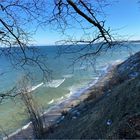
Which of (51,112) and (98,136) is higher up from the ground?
(98,136)

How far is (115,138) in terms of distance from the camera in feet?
29.6

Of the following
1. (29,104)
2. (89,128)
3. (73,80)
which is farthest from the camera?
(73,80)

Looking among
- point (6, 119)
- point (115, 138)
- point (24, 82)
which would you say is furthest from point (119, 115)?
point (6, 119)

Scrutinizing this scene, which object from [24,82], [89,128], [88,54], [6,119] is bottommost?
[6,119]

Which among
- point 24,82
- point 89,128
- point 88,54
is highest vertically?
point 88,54

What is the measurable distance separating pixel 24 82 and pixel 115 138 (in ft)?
32.7

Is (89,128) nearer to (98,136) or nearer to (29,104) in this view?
(98,136)

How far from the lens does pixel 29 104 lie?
19656 millimetres

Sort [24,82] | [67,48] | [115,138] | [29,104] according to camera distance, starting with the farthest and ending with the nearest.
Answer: [29,104] → [24,82] → [115,138] → [67,48]

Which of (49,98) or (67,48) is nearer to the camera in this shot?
(67,48)

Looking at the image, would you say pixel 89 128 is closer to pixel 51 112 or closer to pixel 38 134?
pixel 38 134

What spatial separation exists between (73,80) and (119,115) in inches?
1922

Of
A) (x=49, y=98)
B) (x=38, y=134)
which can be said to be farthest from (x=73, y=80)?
(x=38, y=134)

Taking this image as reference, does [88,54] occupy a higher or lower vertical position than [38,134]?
higher
